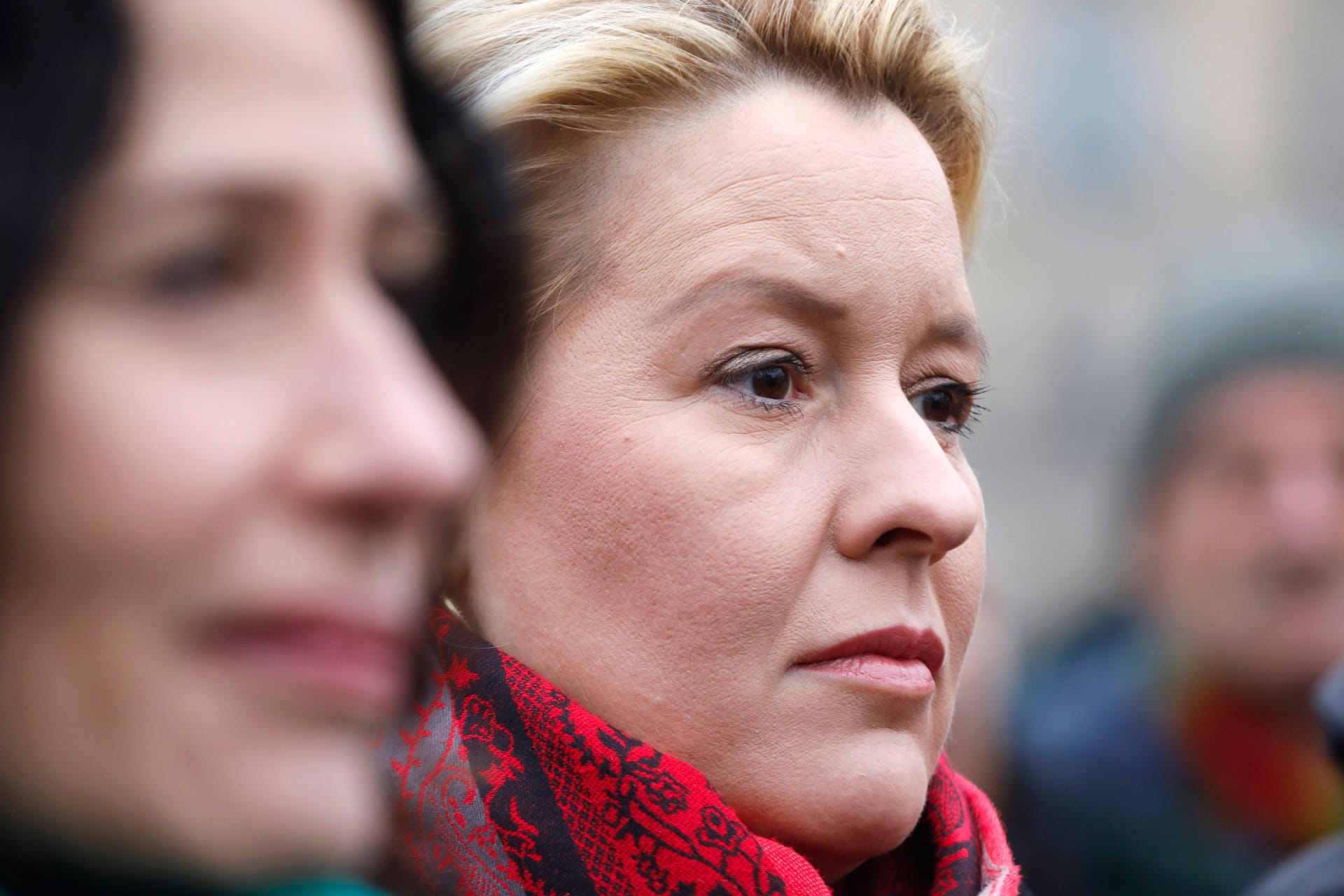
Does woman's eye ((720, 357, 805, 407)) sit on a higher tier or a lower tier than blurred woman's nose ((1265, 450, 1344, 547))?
higher

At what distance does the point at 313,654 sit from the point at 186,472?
0.43 ft

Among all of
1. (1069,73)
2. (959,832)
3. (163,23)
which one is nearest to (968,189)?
(959,832)

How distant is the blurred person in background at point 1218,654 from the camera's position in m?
4.05

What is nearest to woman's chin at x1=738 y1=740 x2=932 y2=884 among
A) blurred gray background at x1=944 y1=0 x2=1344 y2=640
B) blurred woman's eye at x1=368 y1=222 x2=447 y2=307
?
blurred woman's eye at x1=368 y1=222 x2=447 y2=307

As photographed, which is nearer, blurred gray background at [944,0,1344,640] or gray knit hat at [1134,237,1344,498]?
gray knit hat at [1134,237,1344,498]

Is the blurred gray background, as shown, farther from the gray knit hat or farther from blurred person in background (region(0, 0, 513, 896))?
blurred person in background (region(0, 0, 513, 896))

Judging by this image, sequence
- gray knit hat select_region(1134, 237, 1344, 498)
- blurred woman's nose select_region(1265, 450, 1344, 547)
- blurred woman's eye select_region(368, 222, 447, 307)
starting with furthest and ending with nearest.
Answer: gray knit hat select_region(1134, 237, 1344, 498), blurred woman's nose select_region(1265, 450, 1344, 547), blurred woman's eye select_region(368, 222, 447, 307)

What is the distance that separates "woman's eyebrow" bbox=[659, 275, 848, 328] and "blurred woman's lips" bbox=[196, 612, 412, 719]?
3.74 ft

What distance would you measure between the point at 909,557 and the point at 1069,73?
13.1 m

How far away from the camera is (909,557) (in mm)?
1981

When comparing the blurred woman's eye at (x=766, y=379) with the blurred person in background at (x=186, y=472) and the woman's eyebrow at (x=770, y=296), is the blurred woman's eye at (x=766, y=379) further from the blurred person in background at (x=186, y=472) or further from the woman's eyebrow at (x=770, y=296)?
the blurred person in background at (x=186, y=472)

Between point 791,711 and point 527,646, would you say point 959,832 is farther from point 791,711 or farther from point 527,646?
point 527,646

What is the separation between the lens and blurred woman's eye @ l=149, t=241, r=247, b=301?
0.85m

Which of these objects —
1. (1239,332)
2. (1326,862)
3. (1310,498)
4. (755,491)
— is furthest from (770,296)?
(1239,332)
